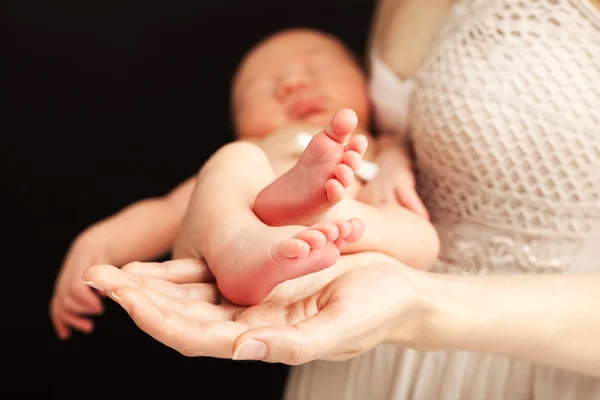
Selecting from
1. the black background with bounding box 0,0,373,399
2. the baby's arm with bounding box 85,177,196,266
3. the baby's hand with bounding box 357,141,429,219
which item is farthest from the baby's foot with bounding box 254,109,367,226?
the black background with bounding box 0,0,373,399

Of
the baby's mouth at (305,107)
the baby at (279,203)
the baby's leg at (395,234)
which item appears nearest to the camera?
the baby at (279,203)

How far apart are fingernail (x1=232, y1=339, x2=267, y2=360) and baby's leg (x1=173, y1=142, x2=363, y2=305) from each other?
0.09 metres

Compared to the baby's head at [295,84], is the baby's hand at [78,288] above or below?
below

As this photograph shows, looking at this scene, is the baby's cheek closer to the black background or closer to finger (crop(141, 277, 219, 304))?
the black background

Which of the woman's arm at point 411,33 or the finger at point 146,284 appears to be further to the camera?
the woman's arm at point 411,33

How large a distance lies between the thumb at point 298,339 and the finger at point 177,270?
19cm

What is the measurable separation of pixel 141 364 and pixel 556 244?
0.91 m

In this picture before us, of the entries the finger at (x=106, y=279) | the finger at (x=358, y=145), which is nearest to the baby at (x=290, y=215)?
the finger at (x=358, y=145)

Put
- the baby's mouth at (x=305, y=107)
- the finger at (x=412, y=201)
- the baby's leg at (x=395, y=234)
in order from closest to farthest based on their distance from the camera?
the baby's leg at (x=395, y=234) < the finger at (x=412, y=201) < the baby's mouth at (x=305, y=107)

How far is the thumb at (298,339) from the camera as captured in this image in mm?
519

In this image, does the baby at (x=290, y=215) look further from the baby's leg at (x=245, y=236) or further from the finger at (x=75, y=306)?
the finger at (x=75, y=306)

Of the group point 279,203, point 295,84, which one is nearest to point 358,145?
point 279,203

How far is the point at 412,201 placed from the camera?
0.91 meters

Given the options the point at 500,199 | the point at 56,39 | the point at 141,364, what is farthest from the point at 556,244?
the point at 56,39
